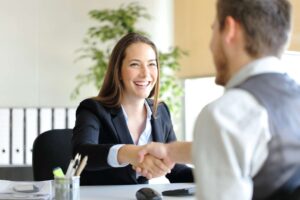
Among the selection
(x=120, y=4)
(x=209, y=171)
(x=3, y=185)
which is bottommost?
(x=3, y=185)

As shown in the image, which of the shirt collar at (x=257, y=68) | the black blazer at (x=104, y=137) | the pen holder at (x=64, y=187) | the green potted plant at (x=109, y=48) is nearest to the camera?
the shirt collar at (x=257, y=68)

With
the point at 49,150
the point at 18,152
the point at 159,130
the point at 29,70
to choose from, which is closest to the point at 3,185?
the point at 49,150

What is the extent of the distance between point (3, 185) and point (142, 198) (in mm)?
525

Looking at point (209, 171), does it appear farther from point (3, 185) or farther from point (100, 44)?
point (100, 44)

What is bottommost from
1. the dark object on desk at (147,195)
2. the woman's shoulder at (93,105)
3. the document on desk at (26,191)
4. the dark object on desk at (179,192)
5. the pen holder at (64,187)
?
the dark object on desk at (179,192)

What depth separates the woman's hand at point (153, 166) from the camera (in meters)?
1.75

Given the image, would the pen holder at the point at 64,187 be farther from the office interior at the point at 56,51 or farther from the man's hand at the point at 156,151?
the office interior at the point at 56,51

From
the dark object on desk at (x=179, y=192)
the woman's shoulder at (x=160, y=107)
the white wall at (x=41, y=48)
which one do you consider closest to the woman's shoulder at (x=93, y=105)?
the woman's shoulder at (x=160, y=107)

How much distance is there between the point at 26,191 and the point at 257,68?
994 millimetres

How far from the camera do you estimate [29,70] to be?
13.4 feet

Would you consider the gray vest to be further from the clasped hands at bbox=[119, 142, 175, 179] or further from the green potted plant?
the green potted plant

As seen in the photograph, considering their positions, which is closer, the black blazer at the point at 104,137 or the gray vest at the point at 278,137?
the gray vest at the point at 278,137

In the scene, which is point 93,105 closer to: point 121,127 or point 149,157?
point 121,127

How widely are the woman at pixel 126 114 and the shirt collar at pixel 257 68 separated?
3.40 ft
